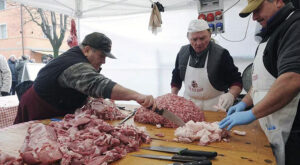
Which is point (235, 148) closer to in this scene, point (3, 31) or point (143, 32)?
point (143, 32)

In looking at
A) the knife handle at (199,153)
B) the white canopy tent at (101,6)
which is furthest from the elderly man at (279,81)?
the white canopy tent at (101,6)

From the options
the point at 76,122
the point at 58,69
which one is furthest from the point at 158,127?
the point at 58,69

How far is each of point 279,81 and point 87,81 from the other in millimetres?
1827

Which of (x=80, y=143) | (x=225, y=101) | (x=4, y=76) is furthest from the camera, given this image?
(x=4, y=76)

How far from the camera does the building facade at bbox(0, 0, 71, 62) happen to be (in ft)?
64.1

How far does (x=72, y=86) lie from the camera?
2.38 m

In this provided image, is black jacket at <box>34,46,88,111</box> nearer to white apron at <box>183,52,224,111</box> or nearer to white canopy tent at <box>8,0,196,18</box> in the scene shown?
white apron at <box>183,52,224,111</box>

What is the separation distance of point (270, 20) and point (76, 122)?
6.92 ft

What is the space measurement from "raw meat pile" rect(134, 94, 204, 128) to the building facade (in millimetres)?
19002

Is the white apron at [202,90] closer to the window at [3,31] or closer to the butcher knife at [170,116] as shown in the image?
the butcher knife at [170,116]

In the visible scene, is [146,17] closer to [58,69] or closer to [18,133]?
[58,69]

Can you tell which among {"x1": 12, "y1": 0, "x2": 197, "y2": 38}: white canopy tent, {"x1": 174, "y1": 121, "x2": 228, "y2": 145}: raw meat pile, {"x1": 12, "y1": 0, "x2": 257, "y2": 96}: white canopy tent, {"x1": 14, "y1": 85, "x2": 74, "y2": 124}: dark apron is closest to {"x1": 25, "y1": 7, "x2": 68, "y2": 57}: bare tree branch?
{"x1": 12, "y1": 0, "x2": 257, "y2": 96}: white canopy tent

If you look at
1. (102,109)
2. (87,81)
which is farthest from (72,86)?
(102,109)

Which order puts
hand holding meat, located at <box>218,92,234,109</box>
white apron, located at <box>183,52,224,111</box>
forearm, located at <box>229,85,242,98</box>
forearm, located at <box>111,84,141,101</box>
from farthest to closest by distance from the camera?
white apron, located at <box>183,52,224,111</box> < forearm, located at <box>229,85,242,98</box> < hand holding meat, located at <box>218,92,234,109</box> < forearm, located at <box>111,84,141,101</box>
